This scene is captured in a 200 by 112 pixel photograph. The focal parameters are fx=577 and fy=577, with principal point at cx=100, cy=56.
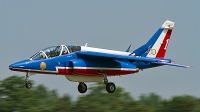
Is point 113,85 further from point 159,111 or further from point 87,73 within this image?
point 159,111

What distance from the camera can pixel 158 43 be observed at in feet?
109

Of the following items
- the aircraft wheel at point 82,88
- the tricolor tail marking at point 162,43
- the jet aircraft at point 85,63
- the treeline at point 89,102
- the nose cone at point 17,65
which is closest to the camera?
the nose cone at point 17,65

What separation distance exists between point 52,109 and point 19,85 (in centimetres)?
512

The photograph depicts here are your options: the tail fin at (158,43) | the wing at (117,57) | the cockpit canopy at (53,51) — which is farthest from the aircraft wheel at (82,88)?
the tail fin at (158,43)

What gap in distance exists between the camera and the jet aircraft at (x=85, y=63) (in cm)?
2856

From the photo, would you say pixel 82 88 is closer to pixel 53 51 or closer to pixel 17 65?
pixel 53 51

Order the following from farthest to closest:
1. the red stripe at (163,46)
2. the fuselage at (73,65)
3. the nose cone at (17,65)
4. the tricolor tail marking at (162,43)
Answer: the red stripe at (163,46), the tricolor tail marking at (162,43), the fuselage at (73,65), the nose cone at (17,65)

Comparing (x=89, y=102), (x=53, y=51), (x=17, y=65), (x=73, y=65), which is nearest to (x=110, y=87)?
(x=73, y=65)

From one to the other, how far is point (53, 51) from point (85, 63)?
1.79 meters

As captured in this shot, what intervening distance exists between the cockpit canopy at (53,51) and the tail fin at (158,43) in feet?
15.1

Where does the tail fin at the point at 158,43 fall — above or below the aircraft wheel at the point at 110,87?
above

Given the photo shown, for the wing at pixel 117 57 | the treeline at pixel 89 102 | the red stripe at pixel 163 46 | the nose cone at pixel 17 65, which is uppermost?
the red stripe at pixel 163 46

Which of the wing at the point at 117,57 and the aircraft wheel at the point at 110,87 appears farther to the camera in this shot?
the aircraft wheel at the point at 110,87

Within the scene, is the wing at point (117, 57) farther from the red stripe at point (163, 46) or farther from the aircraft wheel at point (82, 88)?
the red stripe at point (163, 46)
